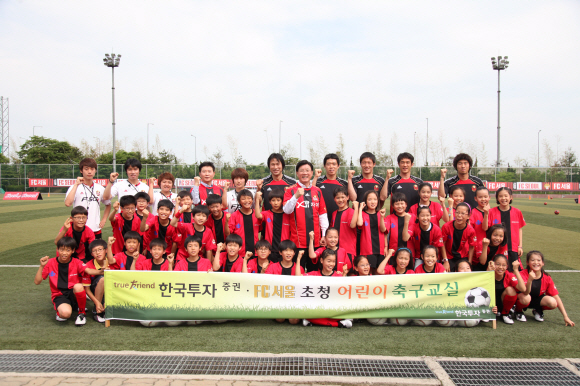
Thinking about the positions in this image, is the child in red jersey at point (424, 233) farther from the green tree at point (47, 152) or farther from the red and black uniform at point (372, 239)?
the green tree at point (47, 152)

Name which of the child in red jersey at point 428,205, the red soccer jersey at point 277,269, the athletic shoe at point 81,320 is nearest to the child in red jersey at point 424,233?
the child in red jersey at point 428,205

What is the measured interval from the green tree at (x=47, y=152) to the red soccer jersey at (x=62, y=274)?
45.2 m

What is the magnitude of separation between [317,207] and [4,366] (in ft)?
12.1

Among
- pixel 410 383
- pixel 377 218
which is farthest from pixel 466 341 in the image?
pixel 377 218

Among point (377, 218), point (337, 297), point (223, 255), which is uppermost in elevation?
point (377, 218)

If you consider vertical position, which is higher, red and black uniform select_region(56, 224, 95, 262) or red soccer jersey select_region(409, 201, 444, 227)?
red soccer jersey select_region(409, 201, 444, 227)

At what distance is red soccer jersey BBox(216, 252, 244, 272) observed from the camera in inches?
181

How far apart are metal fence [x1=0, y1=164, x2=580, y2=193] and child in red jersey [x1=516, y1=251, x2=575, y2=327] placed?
65.6ft

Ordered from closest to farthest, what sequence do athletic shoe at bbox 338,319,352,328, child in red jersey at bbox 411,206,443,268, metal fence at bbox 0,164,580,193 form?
athletic shoe at bbox 338,319,352,328, child in red jersey at bbox 411,206,443,268, metal fence at bbox 0,164,580,193

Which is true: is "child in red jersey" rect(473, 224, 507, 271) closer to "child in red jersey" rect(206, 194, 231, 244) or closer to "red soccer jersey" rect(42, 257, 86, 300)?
"child in red jersey" rect(206, 194, 231, 244)

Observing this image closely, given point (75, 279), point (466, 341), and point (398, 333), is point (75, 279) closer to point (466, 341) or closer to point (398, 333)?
point (398, 333)

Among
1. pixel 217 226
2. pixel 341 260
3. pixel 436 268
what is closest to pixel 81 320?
pixel 217 226

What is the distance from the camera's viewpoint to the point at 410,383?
115 inches

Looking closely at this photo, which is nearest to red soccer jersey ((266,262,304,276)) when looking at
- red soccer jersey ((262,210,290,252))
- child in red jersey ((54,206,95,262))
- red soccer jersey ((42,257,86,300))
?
red soccer jersey ((262,210,290,252))
